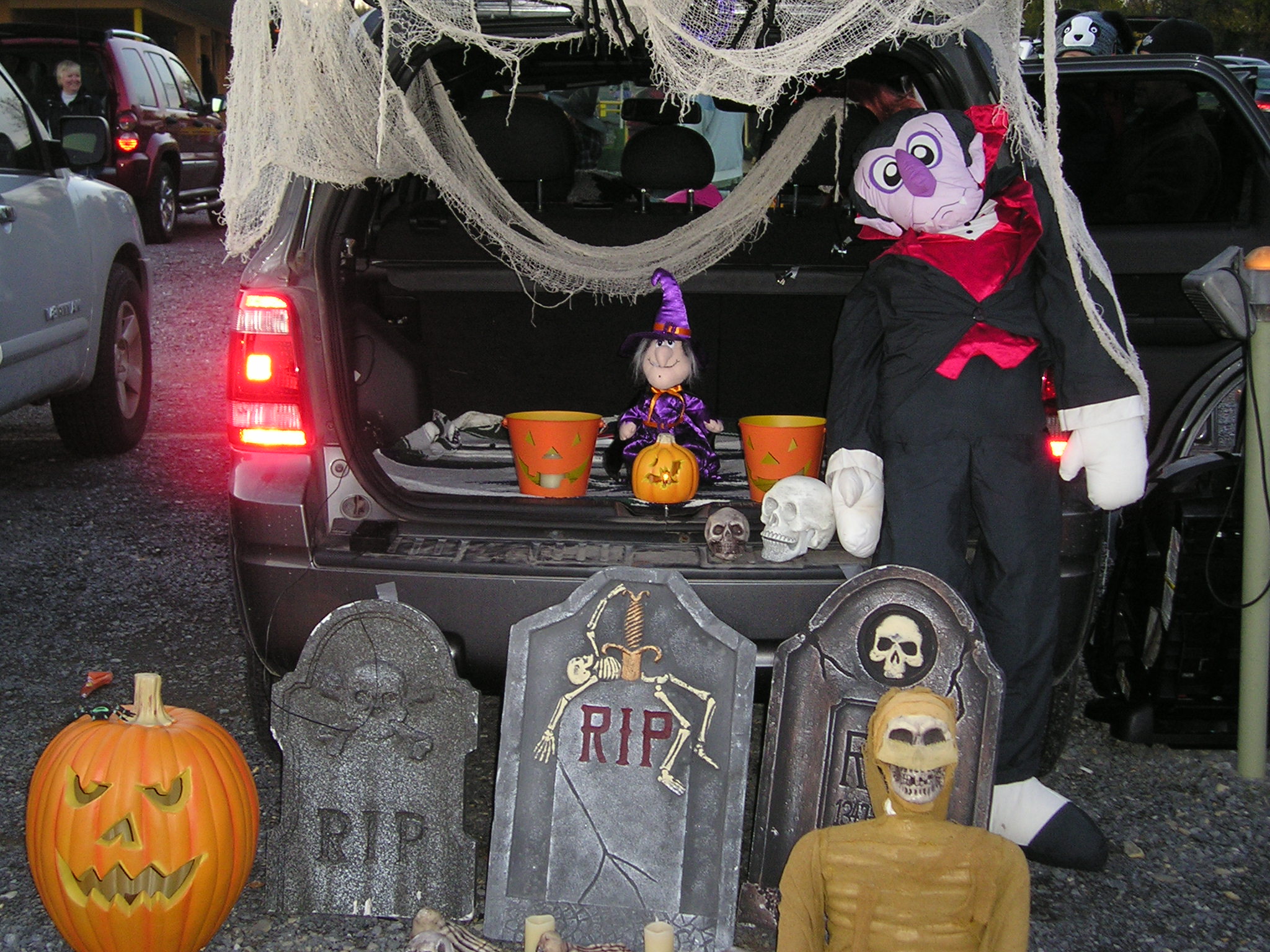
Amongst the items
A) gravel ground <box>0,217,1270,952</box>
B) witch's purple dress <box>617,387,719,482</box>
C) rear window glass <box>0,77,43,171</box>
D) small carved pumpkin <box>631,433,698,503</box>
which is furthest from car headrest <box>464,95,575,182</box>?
rear window glass <box>0,77,43,171</box>

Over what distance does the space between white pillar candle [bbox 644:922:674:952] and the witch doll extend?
1.57 metres

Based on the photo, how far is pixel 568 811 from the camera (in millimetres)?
2436

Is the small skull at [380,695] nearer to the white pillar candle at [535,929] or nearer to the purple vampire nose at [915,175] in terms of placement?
the white pillar candle at [535,929]

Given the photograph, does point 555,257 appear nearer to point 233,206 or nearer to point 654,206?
point 654,206

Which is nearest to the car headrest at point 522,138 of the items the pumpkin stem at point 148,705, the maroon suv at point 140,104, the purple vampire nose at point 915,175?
the purple vampire nose at point 915,175

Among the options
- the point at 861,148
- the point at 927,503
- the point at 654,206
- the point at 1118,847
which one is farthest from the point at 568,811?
the point at 654,206

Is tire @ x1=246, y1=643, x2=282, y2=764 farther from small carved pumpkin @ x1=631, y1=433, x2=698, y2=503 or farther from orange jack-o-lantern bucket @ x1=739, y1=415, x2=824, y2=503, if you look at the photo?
orange jack-o-lantern bucket @ x1=739, y1=415, x2=824, y2=503

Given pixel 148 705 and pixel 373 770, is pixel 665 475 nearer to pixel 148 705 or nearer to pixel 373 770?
pixel 373 770

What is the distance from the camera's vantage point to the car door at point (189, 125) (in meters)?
13.0

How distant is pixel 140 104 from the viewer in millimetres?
12172

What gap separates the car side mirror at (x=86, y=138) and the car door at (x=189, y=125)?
769 cm

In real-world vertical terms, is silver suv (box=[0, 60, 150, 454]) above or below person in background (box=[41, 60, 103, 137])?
below

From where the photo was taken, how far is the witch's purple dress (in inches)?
140

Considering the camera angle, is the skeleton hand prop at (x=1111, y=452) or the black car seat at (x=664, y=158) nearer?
the skeleton hand prop at (x=1111, y=452)
